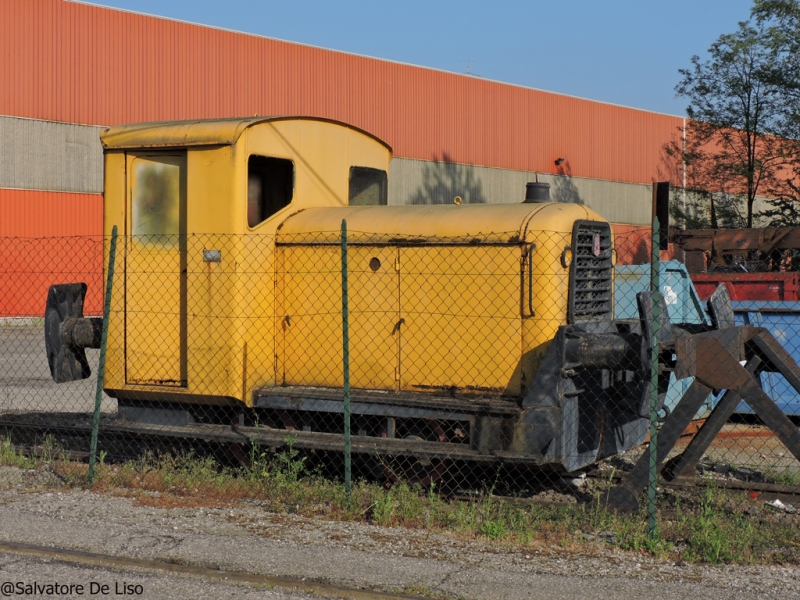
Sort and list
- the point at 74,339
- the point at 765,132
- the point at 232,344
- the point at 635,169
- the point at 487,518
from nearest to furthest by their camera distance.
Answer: the point at 487,518 < the point at 232,344 < the point at 74,339 < the point at 765,132 < the point at 635,169

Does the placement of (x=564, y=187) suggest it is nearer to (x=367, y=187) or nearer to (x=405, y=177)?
(x=405, y=177)

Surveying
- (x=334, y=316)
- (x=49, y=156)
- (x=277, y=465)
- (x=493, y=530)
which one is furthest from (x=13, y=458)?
(x=49, y=156)

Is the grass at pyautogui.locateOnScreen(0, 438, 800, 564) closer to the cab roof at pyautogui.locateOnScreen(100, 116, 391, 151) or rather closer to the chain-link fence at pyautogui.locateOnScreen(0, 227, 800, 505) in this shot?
the chain-link fence at pyautogui.locateOnScreen(0, 227, 800, 505)

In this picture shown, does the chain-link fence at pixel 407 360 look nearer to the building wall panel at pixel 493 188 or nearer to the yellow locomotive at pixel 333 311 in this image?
the yellow locomotive at pixel 333 311

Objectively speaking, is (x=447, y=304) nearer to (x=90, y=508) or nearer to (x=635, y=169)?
(x=90, y=508)

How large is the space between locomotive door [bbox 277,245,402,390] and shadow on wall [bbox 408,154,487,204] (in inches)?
990

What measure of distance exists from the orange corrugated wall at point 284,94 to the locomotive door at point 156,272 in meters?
Answer: 19.7

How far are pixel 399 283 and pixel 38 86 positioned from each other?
21.6m

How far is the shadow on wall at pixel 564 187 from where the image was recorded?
3575 cm

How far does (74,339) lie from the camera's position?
8.23 metres

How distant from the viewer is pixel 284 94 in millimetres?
29906

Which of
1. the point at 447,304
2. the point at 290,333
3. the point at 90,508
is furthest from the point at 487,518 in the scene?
the point at 90,508

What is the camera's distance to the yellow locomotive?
6773 millimetres

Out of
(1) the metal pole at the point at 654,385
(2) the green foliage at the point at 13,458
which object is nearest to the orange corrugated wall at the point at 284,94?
(2) the green foliage at the point at 13,458
